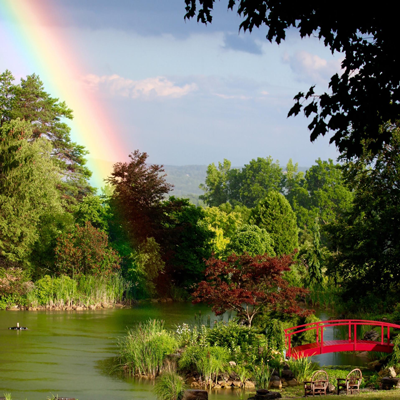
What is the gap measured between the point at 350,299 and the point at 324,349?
7886 millimetres

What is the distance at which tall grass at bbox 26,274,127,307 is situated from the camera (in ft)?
87.0

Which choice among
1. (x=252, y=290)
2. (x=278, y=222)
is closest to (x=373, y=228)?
(x=252, y=290)

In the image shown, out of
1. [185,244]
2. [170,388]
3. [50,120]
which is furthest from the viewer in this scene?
[50,120]

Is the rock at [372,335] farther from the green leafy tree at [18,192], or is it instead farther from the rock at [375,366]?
the green leafy tree at [18,192]

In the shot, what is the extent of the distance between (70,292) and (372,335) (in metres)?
14.3

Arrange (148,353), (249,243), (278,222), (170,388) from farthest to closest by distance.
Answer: (278,222), (249,243), (148,353), (170,388)

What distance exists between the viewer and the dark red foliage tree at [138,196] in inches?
1211

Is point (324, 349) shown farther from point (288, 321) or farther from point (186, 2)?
point (186, 2)

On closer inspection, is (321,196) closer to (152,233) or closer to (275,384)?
(152,233)

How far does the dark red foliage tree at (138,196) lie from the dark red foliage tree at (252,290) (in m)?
13.2

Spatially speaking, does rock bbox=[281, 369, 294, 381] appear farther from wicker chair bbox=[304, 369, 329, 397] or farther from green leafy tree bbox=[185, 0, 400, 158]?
green leafy tree bbox=[185, 0, 400, 158]

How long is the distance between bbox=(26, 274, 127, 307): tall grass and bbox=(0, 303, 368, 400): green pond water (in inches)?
44.2

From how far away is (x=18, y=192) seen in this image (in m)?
28.0

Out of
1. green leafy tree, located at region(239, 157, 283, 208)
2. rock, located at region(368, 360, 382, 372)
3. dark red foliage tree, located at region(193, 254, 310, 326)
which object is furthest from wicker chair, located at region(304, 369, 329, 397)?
green leafy tree, located at region(239, 157, 283, 208)
